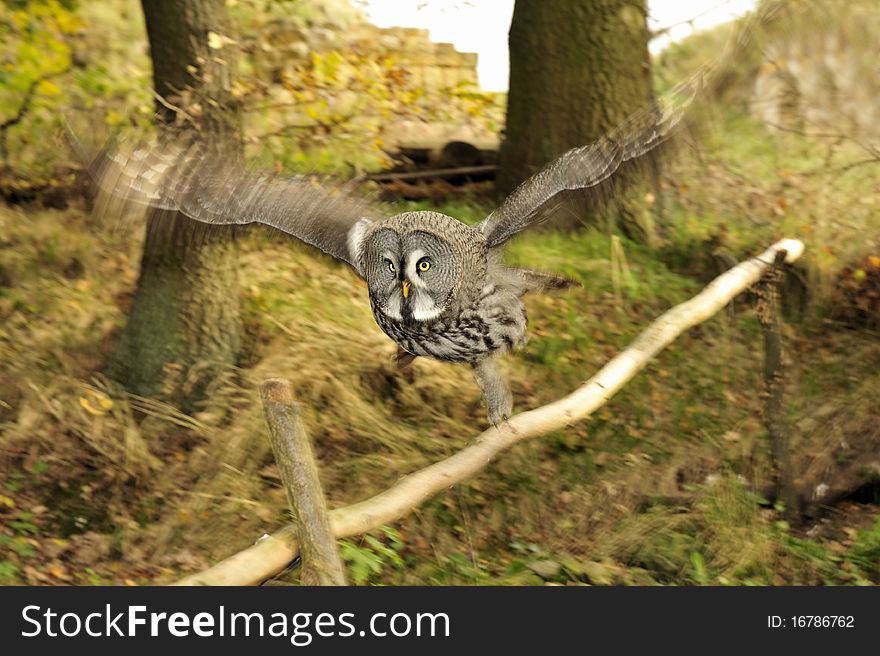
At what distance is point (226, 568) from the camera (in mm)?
2475

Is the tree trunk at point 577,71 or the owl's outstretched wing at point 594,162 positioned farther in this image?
the tree trunk at point 577,71

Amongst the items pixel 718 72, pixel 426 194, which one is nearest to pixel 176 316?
pixel 426 194

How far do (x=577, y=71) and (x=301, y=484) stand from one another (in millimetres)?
4596

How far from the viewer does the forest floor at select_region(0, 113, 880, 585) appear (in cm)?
477

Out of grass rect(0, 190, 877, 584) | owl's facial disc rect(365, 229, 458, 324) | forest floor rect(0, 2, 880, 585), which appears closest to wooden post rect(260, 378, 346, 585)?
owl's facial disc rect(365, 229, 458, 324)

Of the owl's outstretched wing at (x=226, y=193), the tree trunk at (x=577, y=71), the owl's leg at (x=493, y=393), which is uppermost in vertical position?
the tree trunk at (x=577, y=71)

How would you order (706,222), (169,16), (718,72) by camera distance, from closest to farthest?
1. (718,72)
2. (169,16)
3. (706,222)

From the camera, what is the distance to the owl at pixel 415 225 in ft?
10.5

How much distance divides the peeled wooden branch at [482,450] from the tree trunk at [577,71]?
87.6 inches

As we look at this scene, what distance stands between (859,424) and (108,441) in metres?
4.00

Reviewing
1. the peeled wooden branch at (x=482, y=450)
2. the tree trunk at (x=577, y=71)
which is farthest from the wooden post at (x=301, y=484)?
the tree trunk at (x=577, y=71)

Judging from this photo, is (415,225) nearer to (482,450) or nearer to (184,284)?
(482,450)

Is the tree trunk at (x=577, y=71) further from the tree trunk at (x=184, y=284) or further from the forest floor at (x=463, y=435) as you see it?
the tree trunk at (x=184, y=284)

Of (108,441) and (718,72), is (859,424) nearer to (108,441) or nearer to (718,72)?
(718,72)
